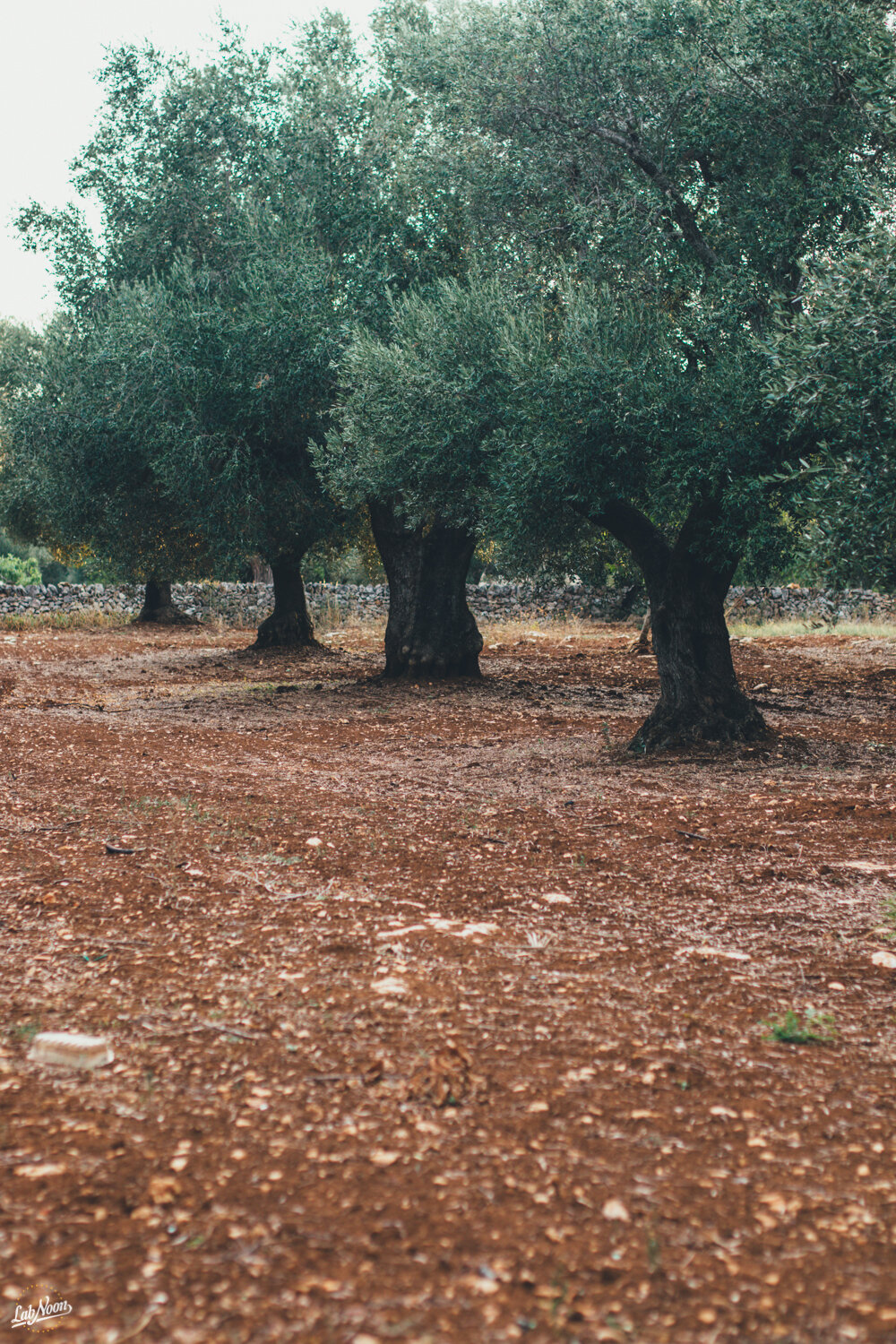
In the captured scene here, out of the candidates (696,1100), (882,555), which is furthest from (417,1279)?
(882,555)

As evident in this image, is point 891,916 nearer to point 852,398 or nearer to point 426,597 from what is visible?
point 852,398

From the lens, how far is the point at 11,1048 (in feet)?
12.0

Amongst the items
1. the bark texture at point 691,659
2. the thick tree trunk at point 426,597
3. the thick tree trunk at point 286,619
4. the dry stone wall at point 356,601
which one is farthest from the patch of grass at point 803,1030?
the dry stone wall at point 356,601

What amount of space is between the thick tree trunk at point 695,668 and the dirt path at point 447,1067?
2.31 meters

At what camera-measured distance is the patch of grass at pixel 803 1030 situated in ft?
12.6

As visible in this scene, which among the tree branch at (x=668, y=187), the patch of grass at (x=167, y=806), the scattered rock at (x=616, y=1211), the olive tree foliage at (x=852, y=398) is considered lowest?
the patch of grass at (x=167, y=806)

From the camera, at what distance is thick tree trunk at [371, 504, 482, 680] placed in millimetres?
17172

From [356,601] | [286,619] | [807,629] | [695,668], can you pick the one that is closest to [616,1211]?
[695,668]

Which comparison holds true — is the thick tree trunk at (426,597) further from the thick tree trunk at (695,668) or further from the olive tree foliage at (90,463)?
the thick tree trunk at (695,668)

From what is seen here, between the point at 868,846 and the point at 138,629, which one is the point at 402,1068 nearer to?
the point at 868,846

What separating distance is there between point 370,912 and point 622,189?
10007 millimetres

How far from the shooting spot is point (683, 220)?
1134 cm

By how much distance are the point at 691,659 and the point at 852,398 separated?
3.64m

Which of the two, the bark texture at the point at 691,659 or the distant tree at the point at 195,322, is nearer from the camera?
the bark texture at the point at 691,659
